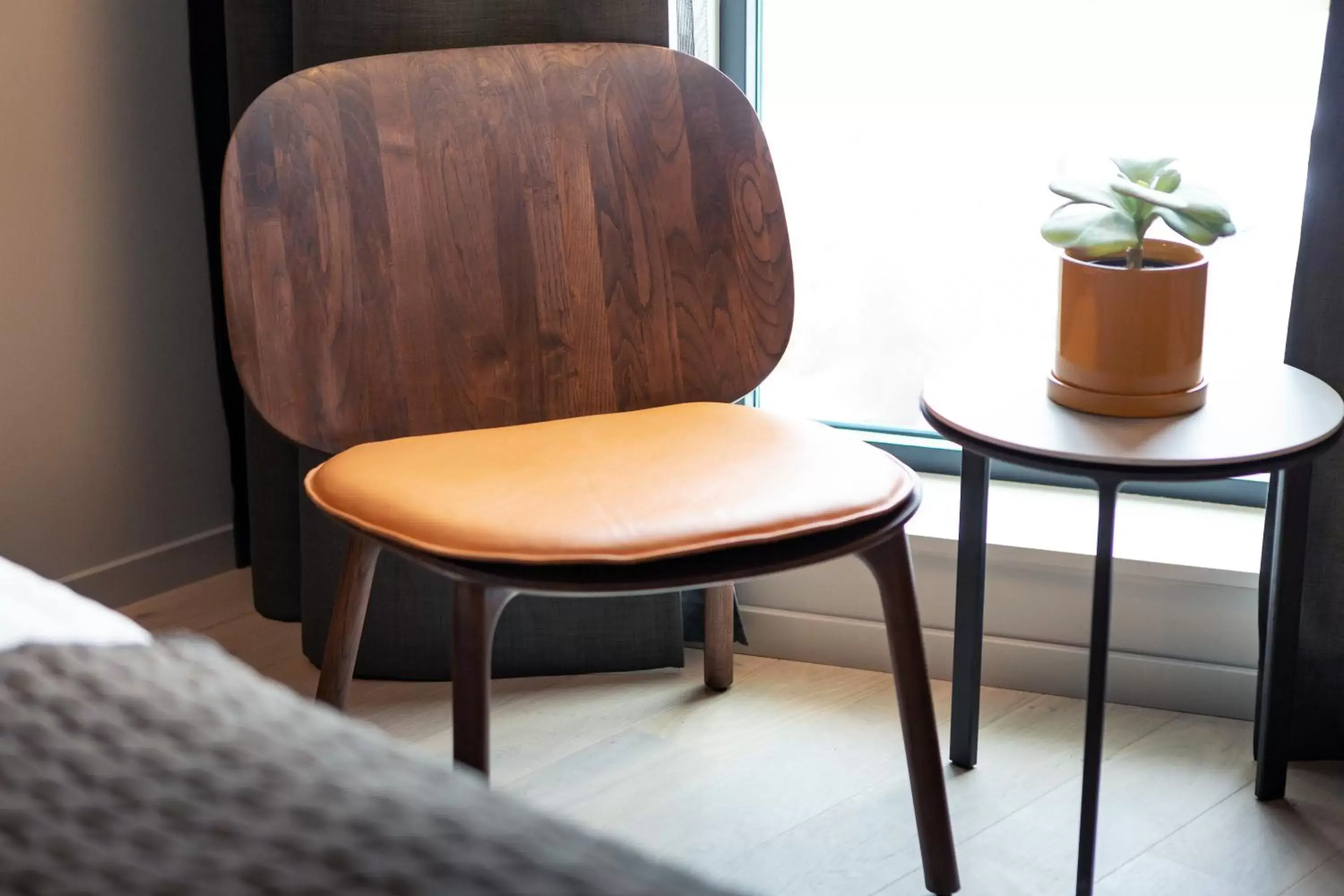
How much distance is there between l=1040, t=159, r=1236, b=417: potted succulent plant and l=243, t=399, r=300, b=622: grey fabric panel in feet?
3.50

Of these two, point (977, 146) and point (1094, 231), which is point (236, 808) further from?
point (977, 146)

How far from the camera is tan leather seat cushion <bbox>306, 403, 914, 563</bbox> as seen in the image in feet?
3.80

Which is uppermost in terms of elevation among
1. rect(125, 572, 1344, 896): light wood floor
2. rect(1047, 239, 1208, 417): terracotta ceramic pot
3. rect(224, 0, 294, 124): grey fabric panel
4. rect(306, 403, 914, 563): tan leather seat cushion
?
rect(224, 0, 294, 124): grey fabric panel

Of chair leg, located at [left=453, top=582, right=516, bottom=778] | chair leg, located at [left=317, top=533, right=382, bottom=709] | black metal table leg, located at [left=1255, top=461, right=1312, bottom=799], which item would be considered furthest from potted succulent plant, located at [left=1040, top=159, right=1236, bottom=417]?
chair leg, located at [left=317, top=533, right=382, bottom=709]

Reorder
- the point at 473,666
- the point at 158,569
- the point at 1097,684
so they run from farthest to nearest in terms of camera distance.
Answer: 1. the point at 158,569
2. the point at 1097,684
3. the point at 473,666

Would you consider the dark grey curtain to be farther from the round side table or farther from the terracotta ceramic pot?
the terracotta ceramic pot

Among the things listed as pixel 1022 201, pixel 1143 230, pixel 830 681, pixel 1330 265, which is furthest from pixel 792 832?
pixel 1022 201

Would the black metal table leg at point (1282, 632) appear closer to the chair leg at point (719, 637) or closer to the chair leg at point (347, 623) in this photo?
the chair leg at point (719, 637)

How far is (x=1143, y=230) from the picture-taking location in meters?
1.29

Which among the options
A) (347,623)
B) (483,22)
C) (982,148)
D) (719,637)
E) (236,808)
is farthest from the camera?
(982,148)

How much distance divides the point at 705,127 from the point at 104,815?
117 cm

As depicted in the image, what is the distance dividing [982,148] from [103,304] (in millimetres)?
1199

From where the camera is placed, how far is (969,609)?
1.60 meters

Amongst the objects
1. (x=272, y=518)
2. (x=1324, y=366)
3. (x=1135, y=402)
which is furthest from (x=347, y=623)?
(x=1324, y=366)
